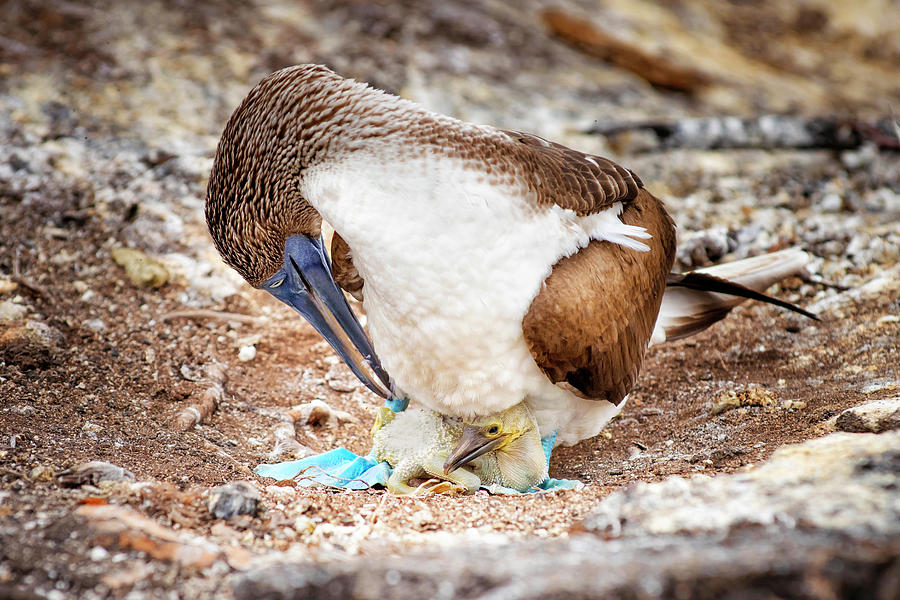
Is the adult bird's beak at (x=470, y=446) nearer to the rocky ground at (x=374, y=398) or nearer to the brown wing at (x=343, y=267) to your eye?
the rocky ground at (x=374, y=398)

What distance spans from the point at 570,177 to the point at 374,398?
5.68ft

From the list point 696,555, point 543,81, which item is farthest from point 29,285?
point 543,81

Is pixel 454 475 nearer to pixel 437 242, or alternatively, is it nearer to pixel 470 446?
pixel 470 446

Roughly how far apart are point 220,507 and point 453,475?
1.12 metres

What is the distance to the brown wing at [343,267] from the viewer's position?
3.55 metres

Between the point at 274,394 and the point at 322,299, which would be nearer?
the point at 322,299

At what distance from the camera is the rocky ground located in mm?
1971

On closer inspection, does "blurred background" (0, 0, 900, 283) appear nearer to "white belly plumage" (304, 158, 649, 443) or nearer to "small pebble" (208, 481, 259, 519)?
"white belly plumage" (304, 158, 649, 443)

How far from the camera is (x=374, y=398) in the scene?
171 inches

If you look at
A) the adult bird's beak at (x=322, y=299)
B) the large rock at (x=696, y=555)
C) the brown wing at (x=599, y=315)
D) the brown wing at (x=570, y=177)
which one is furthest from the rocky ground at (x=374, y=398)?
the brown wing at (x=570, y=177)

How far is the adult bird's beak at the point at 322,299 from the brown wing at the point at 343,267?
0.49ft

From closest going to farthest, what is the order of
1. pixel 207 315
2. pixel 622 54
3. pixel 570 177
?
pixel 570 177 < pixel 207 315 < pixel 622 54

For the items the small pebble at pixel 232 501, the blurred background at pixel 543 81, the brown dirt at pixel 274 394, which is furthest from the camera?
the blurred background at pixel 543 81

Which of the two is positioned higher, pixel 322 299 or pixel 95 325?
pixel 322 299
